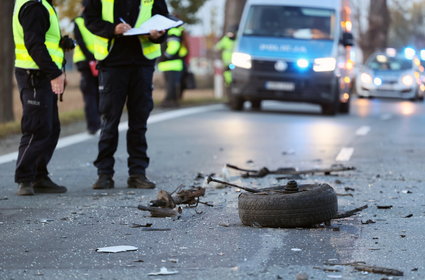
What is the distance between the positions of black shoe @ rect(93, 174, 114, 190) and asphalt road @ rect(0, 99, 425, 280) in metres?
0.09

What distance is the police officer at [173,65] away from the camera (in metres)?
21.9

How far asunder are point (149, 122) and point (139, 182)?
8741 millimetres

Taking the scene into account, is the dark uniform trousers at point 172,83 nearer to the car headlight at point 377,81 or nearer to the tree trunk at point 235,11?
the tree trunk at point 235,11

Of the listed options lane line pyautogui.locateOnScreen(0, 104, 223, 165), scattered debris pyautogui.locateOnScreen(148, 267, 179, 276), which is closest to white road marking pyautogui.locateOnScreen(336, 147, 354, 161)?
lane line pyautogui.locateOnScreen(0, 104, 223, 165)

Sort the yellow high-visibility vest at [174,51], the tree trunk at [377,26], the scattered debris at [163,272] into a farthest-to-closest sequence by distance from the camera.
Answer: the tree trunk at [377,26], the yellow high-visibility vest at [174,51], the scattered debris at [163,272]

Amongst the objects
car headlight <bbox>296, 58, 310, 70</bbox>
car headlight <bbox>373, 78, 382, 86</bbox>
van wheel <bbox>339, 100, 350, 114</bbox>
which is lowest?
car headlight <bbox>373, 78, 382, 86</bbox>

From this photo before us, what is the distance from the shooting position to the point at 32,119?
9414 millimetres

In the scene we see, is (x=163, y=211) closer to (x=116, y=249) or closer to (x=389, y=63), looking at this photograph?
(x=116, y=249)

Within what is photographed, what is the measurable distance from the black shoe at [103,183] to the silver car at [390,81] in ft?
85.2

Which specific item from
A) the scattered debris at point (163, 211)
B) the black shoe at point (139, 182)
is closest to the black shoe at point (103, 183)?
the black shoe at point (139, 182)

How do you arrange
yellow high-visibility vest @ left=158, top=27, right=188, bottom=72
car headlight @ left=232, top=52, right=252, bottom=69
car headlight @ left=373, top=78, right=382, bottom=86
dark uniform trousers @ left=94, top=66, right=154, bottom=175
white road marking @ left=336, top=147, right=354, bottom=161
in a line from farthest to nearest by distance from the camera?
1. car headlight @ left=373, top=78, right=382, bottom=86
2. car headlight @ left=232, top=52, right=252, bottom=69
3. yellow high-visibility vest @ left=158, top=27, right=188, bottom=72
4. white road marking @ left=336, top=147, right=354, bottom=161
5. dark uniform trousers @ left=94, top=66, right=154, bottom=175

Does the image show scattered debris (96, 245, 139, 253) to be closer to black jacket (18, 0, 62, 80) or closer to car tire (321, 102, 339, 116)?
black jacket (18, 0, 62, 80)

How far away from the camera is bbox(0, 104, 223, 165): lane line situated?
12.7 m

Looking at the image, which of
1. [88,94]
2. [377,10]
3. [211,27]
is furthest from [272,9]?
[211,27]
